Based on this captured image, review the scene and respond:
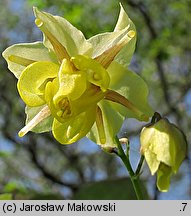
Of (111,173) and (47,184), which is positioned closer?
(47,184)

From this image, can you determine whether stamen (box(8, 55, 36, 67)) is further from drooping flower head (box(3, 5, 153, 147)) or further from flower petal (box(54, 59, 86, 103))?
flower petal (box(54, 59, 86, 103))

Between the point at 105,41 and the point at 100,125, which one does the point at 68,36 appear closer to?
the point at 105,41

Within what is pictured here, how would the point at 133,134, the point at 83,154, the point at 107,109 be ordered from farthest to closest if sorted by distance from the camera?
1. the point at 83,154
2. the point at 133,134
3. the point at 107,109

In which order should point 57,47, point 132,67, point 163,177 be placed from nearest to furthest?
point 163,177, point 57,47, point 132,67

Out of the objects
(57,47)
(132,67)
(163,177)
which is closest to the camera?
(163,177)

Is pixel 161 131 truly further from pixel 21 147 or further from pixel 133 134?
pixel 21 147

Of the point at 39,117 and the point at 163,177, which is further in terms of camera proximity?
the point at 39,117

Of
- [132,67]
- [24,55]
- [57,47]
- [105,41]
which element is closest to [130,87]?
[105,41]
